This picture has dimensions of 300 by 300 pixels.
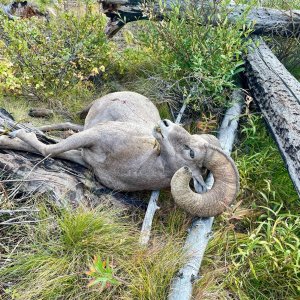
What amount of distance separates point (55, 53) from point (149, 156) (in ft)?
9.55

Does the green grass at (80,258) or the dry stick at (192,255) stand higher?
the dry stick at (192,255)

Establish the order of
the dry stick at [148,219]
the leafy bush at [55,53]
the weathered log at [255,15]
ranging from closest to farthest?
1. the dry stick at [148,219]
2. the leafy bush at [55,53]
3. the weathered log at [255,15]

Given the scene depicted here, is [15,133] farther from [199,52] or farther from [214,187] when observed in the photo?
[199,52]

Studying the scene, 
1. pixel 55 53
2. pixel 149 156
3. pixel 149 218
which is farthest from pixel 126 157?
pixel 55 53

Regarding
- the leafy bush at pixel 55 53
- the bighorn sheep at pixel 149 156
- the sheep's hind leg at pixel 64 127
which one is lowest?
the sheep's hind leg at pixel 64 127

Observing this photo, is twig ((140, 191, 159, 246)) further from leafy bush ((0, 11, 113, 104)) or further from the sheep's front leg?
leafy bush ((0, 11, 113, 104))

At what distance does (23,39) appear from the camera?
577cm

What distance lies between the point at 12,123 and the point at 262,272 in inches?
120

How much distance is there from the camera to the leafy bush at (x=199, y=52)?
16.7ft

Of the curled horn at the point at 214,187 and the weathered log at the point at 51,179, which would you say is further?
the weathered log at the point at 51,179

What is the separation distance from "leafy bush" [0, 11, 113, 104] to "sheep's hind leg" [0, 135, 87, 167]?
5.56ft

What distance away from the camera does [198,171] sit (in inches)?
152

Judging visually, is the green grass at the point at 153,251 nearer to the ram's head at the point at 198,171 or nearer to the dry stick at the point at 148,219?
the dry stick at the point at 148,219

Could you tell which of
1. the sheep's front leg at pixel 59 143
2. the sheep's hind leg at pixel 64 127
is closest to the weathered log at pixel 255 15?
the sheep's hind leg at pixel 64 127
